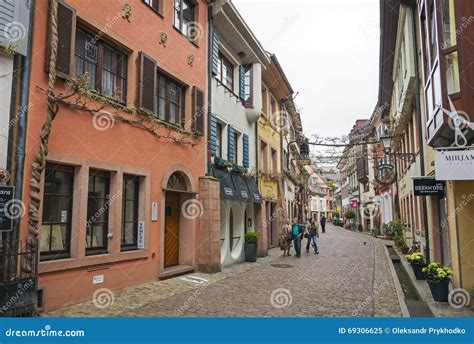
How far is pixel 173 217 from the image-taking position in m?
11.5

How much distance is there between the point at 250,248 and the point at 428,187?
6.93 meters

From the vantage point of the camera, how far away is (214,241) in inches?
463

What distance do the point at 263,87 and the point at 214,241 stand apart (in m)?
10.5

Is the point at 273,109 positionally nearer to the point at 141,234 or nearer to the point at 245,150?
the point at 245,150

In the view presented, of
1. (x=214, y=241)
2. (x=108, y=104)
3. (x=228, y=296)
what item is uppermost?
(x=108, y=104)

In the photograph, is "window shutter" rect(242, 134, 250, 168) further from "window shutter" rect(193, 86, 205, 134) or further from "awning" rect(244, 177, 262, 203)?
"window shutter" rect(193, 86, 205, 134)

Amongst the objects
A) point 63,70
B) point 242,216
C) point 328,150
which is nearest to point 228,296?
point 63,70

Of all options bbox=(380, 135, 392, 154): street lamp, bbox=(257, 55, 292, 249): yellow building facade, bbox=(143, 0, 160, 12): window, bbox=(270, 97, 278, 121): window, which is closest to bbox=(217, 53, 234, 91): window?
bbox=(257, 55, 292, 249): yellow building facade

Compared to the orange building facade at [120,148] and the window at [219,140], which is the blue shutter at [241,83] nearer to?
the window at [219,140]

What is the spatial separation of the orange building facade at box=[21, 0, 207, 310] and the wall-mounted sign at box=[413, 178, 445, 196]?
19.1 feet

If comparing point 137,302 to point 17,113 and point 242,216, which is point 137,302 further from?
point 242,216

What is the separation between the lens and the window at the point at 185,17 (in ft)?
38.2

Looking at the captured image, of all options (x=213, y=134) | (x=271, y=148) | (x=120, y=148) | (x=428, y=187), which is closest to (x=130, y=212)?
(x=120, y=148)

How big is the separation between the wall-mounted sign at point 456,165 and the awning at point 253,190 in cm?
871
